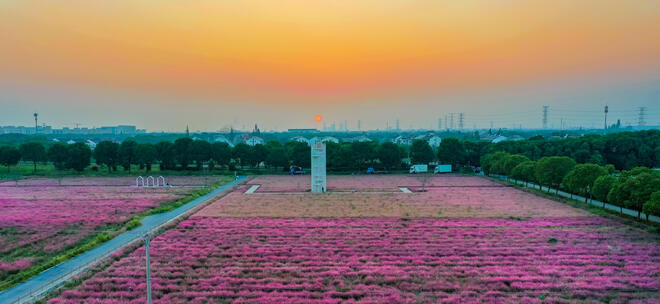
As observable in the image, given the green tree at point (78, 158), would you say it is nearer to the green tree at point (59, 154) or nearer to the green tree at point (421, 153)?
the green tree at point (59, 154)

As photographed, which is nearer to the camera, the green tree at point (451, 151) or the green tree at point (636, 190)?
the green tree at point (636, 190)

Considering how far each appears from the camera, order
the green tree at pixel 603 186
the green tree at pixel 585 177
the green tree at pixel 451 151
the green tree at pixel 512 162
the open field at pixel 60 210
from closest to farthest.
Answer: the open field at pixel 60 210
the green tree at pixel 603 186
the green tree at pixel 585 177
the green tree at pixel 512 162
the green tree at pixel 451 151

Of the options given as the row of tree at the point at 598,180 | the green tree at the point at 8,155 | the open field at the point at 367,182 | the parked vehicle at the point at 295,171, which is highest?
the green tree at the point at 8,155

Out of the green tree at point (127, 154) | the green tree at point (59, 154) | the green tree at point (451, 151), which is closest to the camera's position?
the green tree at point (59, 154)

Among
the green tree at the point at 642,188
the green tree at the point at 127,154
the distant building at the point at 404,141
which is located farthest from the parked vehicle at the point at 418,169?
the distant building at the point at 404,141

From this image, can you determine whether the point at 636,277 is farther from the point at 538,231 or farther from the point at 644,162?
the point at 644,162

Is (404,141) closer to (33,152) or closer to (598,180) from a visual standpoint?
(598,180)

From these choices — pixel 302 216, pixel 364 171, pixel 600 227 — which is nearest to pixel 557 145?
Answer: pixel 364 171

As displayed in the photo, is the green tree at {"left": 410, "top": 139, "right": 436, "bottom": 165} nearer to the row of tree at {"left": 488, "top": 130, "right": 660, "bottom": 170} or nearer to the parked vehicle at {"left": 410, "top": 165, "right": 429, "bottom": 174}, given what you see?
the parked vehicle at {"left": 410, "top": 165, "right": 429, "bottom": 174}
